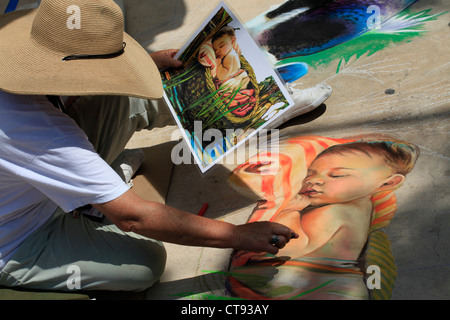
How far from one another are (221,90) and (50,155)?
99 cm

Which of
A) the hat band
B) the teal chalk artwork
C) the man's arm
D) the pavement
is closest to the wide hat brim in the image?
the hat band

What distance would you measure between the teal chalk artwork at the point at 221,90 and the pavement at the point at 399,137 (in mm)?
291

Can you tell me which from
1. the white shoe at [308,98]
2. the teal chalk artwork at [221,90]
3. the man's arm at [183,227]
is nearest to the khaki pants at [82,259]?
the man's arm at [183,227]

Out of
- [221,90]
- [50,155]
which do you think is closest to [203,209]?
[221,90]

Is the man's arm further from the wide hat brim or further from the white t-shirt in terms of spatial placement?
the wide hat brim

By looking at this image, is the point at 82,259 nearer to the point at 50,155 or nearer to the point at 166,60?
the point at 50,155

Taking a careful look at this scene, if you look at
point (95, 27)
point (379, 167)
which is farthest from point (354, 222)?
→ point (95, 27)

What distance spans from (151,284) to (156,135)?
1.06 m

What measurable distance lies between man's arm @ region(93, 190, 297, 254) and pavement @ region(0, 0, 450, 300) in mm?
329

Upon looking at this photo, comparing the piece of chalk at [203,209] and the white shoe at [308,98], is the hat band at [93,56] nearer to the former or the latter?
the piece of chalk at [203,209]

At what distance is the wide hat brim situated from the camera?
1.43 metres

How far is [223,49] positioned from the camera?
2.27m
